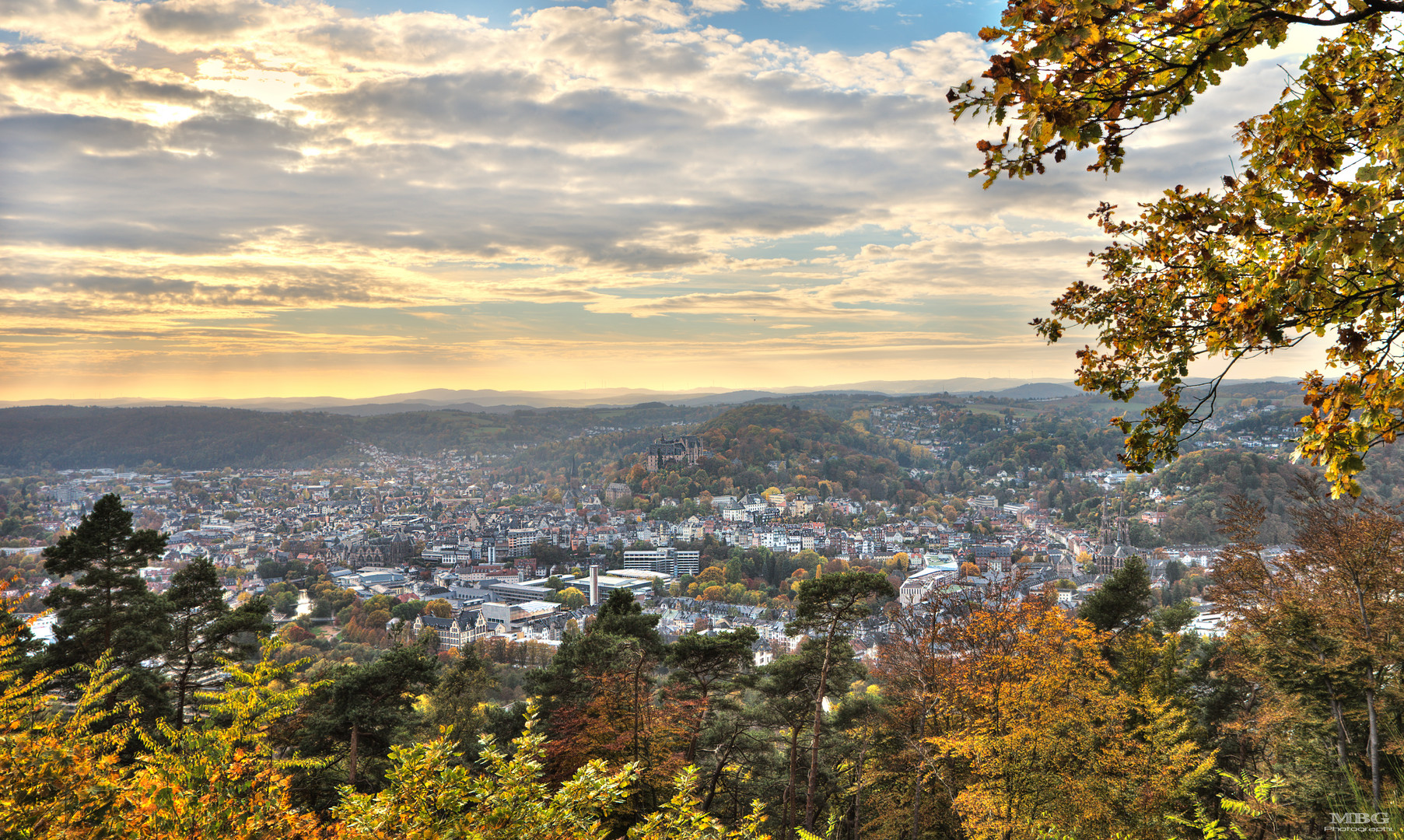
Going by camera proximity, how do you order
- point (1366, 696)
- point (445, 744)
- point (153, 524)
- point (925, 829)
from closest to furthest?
point (445, 744)
point (1366, 696)
point (925, 829)
point (153, 524)

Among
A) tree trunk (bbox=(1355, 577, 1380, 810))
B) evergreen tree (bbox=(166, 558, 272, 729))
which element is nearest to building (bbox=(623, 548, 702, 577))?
evergreen tree (bbox=(166, 558, 272, 729))

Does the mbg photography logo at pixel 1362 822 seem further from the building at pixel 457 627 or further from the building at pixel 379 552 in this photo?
the building at pixel 379 552

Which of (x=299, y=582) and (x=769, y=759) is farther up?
(x=769, y=759)

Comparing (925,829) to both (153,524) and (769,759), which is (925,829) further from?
(153,524)

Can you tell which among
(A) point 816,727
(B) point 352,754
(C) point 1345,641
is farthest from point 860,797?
(B) point 352,754

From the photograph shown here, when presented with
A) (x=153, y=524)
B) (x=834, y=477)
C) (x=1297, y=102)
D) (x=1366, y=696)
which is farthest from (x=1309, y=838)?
(x=834, y=477)

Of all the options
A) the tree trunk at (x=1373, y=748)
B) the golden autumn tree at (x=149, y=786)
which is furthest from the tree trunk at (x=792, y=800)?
the golden autumn tree at (x=149, y=786)

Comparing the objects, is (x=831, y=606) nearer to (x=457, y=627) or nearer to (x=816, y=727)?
(x=816, y=727)
